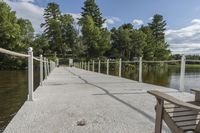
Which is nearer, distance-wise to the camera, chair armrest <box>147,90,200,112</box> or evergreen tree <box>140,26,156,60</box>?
chair armrest <box>147,90,200,112</box>

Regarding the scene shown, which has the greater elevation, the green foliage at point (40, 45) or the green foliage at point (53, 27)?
the green foliage at point (53, 27)

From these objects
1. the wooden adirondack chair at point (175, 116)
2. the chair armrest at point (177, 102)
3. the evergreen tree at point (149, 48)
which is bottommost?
the wooden adirondack chair at point (175, 116)

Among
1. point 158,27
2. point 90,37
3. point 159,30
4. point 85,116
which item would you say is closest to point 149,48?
point 90,37

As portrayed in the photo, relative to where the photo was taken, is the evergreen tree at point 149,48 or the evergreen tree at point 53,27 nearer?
the evergreen tree at point 53,27

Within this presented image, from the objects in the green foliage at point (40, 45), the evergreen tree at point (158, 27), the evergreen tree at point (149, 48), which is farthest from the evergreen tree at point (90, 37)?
the evergreen tree at point (158, 27)

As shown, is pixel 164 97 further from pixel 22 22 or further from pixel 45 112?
pixel 22 22

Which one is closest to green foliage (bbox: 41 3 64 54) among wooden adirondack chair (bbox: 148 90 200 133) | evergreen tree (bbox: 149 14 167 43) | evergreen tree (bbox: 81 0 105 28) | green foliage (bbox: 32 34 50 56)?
green foliage (bbox: 32 34 50 56)

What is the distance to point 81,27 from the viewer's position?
195ft

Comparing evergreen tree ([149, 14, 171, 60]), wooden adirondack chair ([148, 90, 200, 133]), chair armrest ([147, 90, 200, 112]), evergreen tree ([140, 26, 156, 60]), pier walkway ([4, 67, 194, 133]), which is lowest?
pier walkway ([4, 67, 194, 133])

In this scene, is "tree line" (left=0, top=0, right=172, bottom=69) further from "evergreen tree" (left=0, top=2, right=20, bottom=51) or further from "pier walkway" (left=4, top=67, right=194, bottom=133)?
"pier walkway" (left=4, top=67, right=194, bottom=133)

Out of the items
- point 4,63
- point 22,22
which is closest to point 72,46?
point 22,22

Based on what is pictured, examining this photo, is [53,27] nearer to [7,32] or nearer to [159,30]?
[7,32]

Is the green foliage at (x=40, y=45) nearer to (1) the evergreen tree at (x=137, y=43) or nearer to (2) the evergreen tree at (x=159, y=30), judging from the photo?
(1) the evergreen tree at (x=137, y=43)

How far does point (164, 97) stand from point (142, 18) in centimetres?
7410
